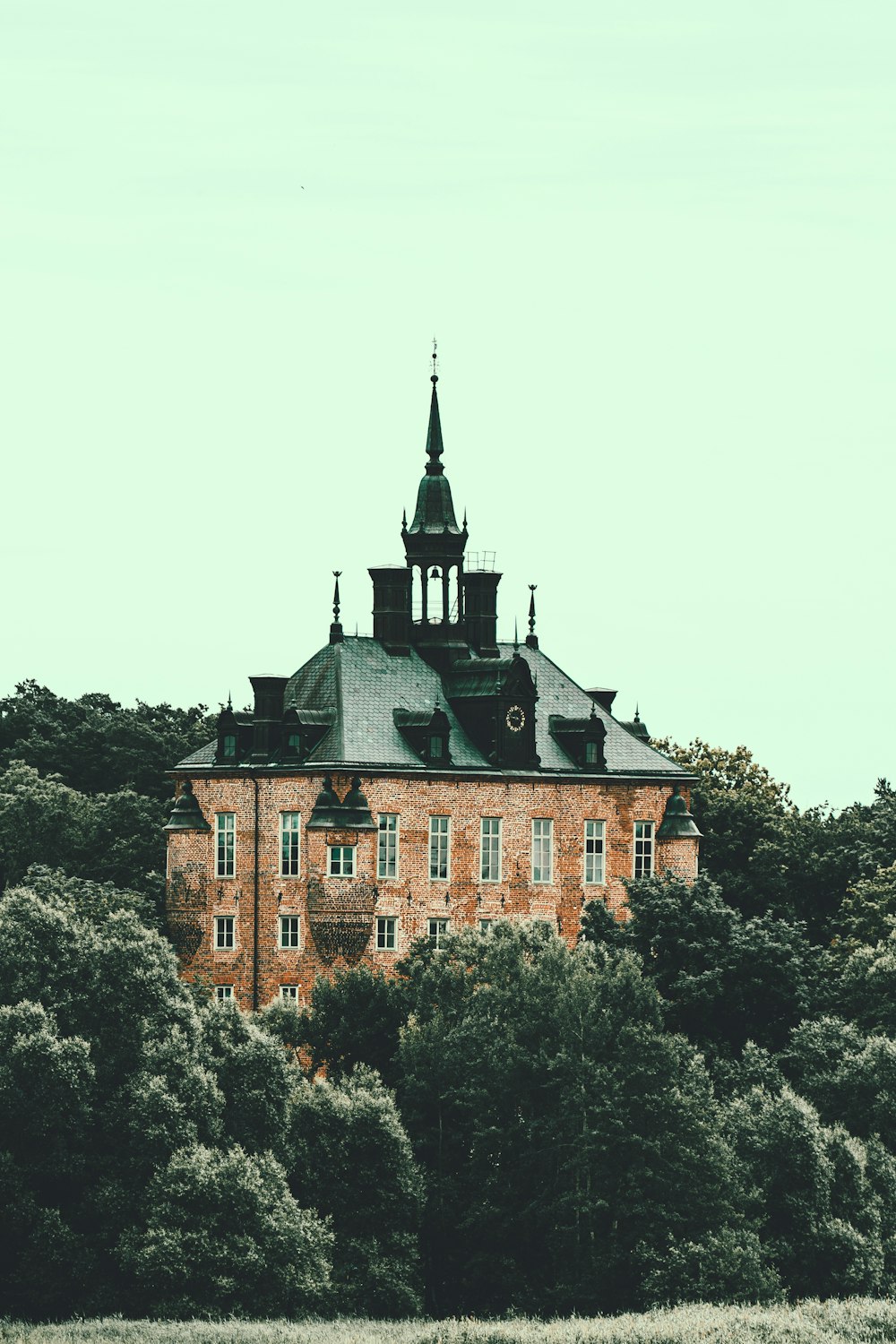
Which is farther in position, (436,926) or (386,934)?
(436,926)

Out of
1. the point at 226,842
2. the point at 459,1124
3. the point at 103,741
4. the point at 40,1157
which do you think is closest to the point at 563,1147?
the point at 459,1124

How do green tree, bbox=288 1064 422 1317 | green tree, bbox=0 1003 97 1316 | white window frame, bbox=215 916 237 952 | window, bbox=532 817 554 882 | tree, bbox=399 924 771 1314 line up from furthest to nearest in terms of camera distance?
window, bbox=532 817 554 882 → white window frame, bbox=215 916 237 952 → tree, bbox=399 924 771 1314 → green tree, bbox=288 1064 422 1317 → green tree, bbox=0 1003 97 1316

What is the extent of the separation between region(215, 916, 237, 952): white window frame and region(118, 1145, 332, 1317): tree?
93.4 ft

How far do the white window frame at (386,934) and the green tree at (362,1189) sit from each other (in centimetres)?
2097

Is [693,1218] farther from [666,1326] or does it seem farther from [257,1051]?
[257,1051]

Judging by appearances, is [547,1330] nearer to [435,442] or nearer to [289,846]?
[289,846]

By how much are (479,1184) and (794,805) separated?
41497 millimetres

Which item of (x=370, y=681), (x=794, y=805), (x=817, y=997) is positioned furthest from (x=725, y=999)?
(x=794, y=805)

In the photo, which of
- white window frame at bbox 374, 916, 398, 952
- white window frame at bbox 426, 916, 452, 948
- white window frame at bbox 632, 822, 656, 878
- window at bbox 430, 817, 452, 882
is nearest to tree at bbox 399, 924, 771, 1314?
white window frame at bbox 374, 916, 398, 952

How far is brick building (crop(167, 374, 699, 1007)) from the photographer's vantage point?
348 feet

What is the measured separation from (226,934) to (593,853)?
1279cm

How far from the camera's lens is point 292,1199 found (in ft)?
263

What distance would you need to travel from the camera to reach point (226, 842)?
108500mm

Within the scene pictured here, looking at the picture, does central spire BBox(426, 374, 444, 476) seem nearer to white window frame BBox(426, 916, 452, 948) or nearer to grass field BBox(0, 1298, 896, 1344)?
white window frame BBox(426, 916, 452, 948)
